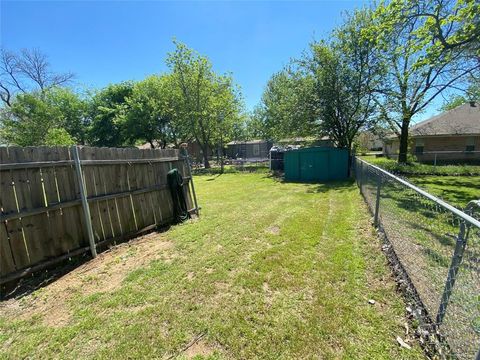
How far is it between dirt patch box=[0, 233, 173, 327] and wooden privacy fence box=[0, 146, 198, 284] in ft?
1.16

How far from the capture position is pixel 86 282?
149 inches

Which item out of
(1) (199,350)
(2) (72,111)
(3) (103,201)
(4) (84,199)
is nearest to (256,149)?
(2) (72,111)

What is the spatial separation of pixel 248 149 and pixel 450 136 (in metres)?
32.6

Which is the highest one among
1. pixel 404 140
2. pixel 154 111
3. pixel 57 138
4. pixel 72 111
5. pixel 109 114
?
pixel 72 111

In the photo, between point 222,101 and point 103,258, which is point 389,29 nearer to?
point 103,258

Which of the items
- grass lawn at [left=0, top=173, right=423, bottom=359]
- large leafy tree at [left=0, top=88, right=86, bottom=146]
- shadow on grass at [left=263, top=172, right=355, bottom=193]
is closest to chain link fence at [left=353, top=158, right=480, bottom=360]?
grass lawn at [left=0, top=173, right=423, bottom=359]

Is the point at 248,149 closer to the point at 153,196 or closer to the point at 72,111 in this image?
the point at 72,111

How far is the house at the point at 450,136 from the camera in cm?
2092

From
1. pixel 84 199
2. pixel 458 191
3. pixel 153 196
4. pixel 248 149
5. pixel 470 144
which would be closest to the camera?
pixel 84 199

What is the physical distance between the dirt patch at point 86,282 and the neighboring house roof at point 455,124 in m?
25.5

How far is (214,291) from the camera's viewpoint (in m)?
3.36

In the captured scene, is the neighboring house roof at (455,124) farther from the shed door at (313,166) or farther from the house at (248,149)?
the house at (248,149)

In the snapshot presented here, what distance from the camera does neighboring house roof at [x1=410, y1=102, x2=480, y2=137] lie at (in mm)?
21036

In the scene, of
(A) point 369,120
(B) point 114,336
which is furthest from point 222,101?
(B) point 114,336
